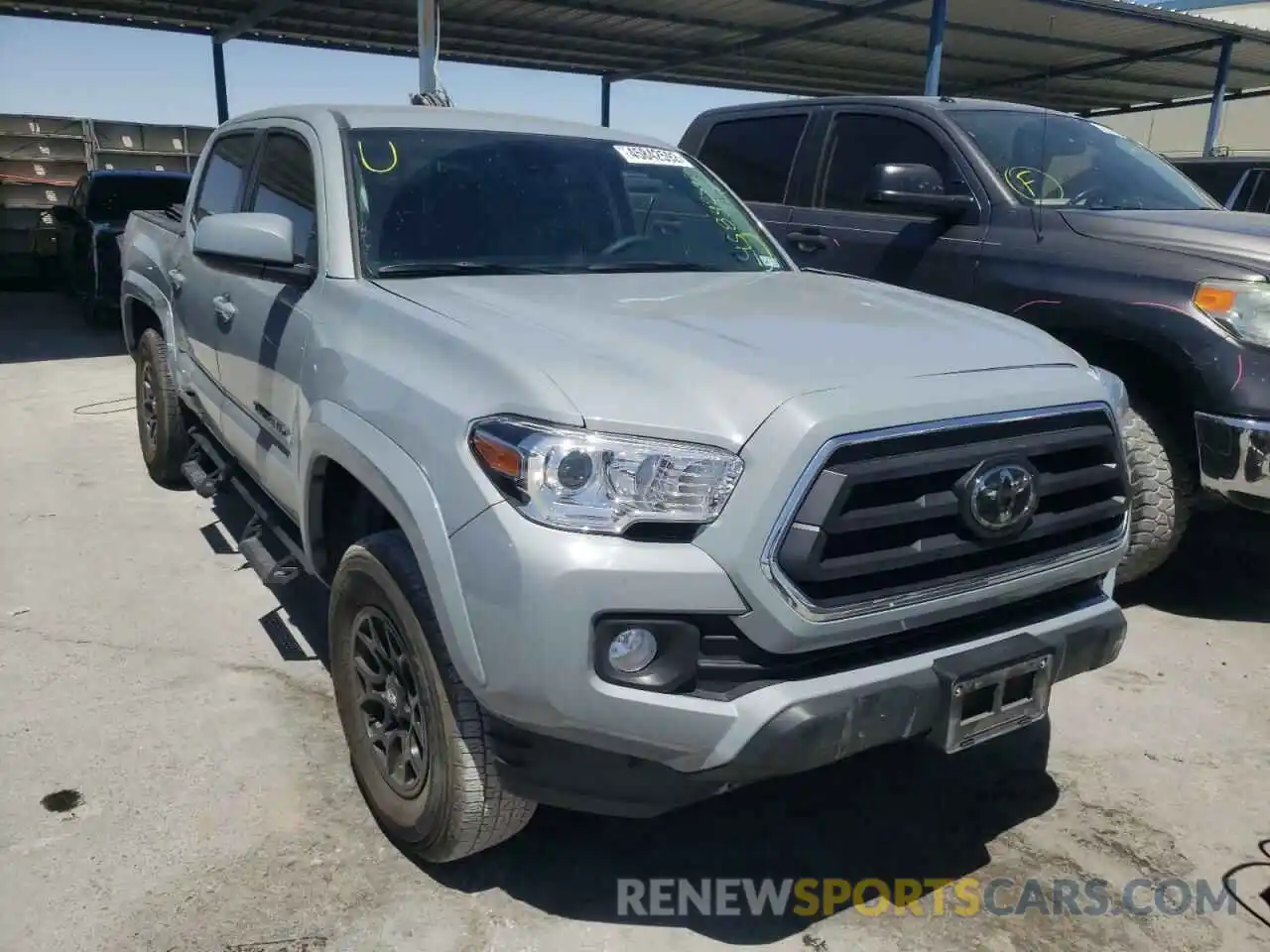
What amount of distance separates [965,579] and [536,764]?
1007mm

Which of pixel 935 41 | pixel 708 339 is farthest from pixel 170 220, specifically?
pixel 935 41

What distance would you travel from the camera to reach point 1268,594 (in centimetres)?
452

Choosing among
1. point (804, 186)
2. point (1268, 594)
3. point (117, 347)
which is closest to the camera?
point (1268, 594)

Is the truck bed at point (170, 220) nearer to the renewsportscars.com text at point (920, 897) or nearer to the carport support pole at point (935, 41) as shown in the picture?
the renewsportscars.com text at point (920, 897)

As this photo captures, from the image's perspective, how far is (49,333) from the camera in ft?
36.8

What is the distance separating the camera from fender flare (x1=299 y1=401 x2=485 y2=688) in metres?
2.04

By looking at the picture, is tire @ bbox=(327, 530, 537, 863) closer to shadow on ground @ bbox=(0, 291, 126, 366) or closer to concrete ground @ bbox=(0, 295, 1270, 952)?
concrete ground @ bbox=(0, 295, 1270, 952)

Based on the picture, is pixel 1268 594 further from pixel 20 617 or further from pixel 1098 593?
pixel 20 617

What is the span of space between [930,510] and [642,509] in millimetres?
622

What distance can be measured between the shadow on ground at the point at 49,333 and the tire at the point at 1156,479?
9254 millimetres

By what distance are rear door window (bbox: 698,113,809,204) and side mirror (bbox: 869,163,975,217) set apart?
49.2 inches

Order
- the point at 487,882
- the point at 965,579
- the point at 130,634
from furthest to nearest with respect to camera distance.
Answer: the point at 130,634 < the point at 487,882 < the point at 965,579

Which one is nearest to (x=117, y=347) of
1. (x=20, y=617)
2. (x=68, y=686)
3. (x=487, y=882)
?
(x=20, y=617)

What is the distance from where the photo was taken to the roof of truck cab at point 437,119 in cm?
330
